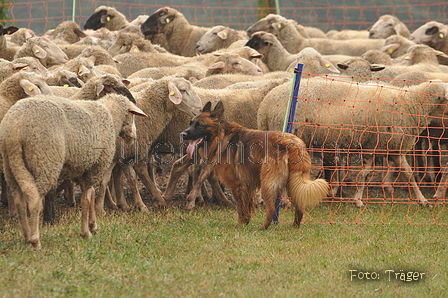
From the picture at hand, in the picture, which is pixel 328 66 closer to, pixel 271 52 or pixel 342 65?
pixel 342 65

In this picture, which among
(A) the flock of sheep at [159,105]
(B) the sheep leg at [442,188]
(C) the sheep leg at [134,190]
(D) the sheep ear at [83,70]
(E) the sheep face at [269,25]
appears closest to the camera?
(A) the flock of sheep at [159,105]

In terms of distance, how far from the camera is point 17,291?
168 inches

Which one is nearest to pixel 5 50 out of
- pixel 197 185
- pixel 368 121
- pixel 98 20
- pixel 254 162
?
pixel 197 185

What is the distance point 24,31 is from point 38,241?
9.91 meters

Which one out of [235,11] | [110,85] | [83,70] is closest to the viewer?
[110,85]

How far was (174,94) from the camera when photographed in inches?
322

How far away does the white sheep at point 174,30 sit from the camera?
1579cm

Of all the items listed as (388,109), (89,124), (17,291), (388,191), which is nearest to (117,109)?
(89,124)

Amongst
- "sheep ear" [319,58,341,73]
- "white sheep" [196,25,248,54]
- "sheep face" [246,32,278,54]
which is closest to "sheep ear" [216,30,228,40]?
"white sheep" [196,25,248,54]

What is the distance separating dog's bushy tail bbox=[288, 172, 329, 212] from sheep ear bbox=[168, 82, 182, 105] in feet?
7.09

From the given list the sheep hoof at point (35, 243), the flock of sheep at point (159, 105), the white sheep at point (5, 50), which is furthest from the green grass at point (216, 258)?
the white sheep at point (5, 50)

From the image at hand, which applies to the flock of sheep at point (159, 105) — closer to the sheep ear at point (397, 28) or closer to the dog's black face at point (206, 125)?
the dog's black face at point (206, 125)

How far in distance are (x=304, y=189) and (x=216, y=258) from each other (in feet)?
4.38

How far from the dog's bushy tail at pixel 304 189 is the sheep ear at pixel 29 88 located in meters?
2.69
